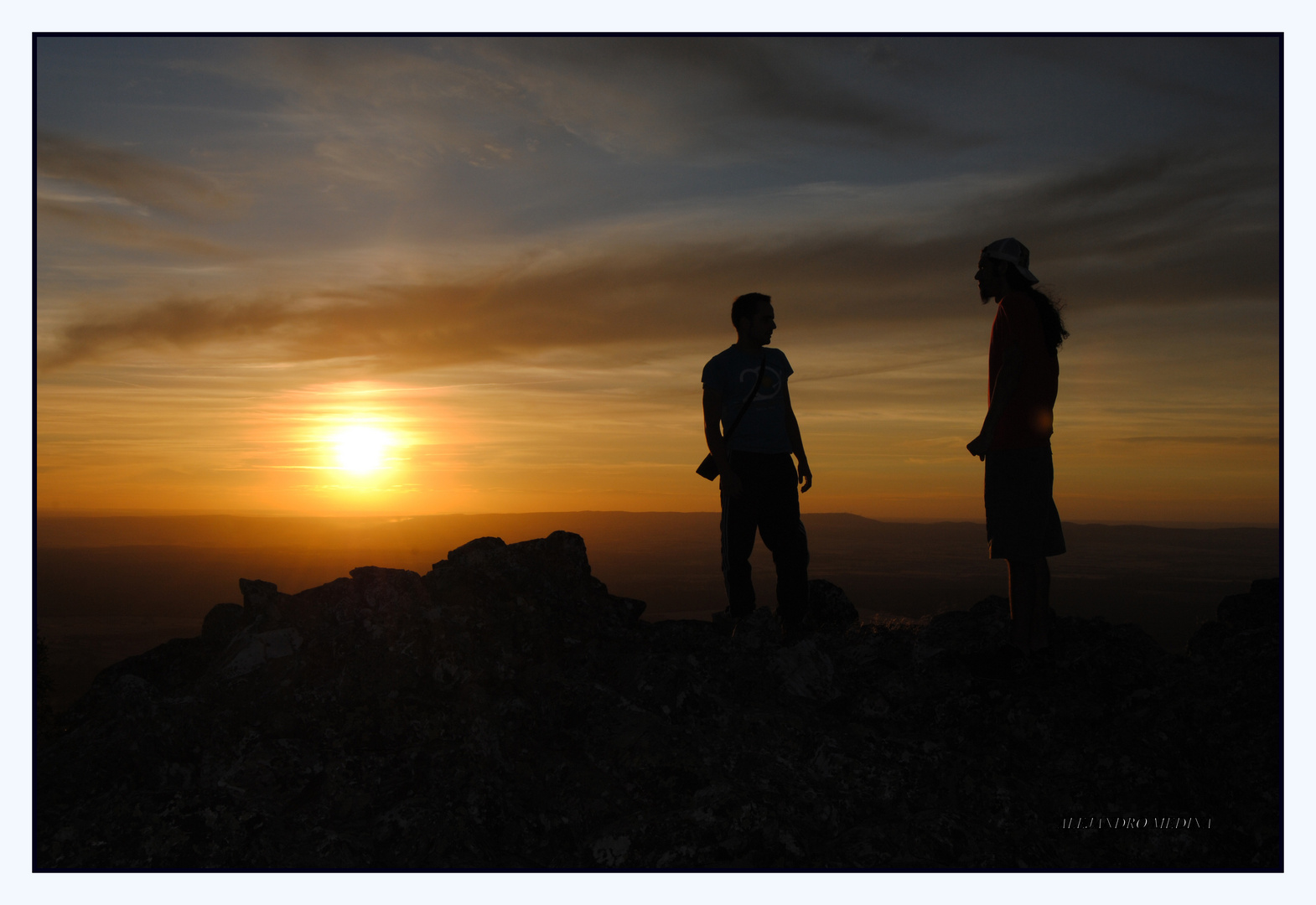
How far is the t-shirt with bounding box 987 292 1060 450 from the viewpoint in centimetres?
562

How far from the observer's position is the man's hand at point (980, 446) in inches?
220

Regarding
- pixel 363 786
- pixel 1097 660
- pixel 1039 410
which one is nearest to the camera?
pixel 363 786

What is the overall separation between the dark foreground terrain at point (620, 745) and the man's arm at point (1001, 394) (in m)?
1.66

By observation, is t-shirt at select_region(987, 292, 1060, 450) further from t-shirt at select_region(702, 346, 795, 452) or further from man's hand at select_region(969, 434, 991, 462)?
t-shirt at select_region(702, 346, 795, 452)

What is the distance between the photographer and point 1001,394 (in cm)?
561

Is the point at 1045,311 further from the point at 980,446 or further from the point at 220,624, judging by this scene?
the point at 220,624

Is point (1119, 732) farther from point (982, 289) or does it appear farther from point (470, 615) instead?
point (470, 615)

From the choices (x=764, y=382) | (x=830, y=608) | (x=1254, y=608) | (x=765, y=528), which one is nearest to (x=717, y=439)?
(x=764, y=382)

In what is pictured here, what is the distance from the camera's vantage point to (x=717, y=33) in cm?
583

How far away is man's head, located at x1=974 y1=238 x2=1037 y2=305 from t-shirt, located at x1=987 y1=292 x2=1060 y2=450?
132 mm

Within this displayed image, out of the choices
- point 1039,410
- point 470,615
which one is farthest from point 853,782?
point 470,615

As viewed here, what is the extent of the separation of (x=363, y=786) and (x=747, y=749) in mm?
2304

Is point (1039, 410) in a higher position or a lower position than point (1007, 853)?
higher

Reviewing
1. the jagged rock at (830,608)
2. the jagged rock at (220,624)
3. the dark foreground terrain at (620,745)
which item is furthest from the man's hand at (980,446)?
the jagged rock at (220,624)
